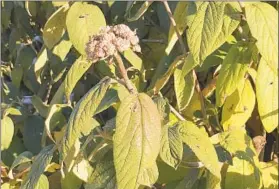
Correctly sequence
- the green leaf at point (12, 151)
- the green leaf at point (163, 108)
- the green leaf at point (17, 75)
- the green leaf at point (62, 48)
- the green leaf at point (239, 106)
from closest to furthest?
the green leaf at point (163, 108)
the green leaf at point (239, 106)
the green leaf at point (62, 48)
the green leaf at point (12, 151)
the green leaf at point (17, 75)

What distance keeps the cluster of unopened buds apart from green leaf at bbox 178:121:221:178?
0.17 m

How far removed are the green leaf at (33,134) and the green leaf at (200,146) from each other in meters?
0.81

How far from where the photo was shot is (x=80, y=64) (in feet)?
3.72

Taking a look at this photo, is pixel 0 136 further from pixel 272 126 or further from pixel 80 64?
pixel 272 126

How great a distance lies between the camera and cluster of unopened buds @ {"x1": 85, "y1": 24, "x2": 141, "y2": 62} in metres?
0.90

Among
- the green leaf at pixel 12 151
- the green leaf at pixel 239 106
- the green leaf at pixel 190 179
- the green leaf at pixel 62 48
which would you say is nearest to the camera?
the green leaf at pixel 190 179

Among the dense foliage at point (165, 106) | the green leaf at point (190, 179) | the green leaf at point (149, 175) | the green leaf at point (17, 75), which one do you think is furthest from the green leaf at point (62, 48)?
the green leaf at point (149, 175)

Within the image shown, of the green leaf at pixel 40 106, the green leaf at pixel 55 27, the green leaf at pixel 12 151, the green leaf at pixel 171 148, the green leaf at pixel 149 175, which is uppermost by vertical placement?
the green leaf at pixel 55 27

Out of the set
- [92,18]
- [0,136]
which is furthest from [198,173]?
[0,136]

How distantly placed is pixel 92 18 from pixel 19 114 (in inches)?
19.2

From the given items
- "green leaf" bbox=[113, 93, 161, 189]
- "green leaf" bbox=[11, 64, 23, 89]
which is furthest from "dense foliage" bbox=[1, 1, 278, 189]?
"green leaf" bbox=[11, 64, 23, 89]

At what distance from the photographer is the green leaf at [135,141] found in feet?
2.90

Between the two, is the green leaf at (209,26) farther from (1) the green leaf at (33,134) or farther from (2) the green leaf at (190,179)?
(1) the green leaf at (33,134)

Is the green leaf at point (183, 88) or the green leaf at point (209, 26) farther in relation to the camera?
the green leaf at point (183, 88)
